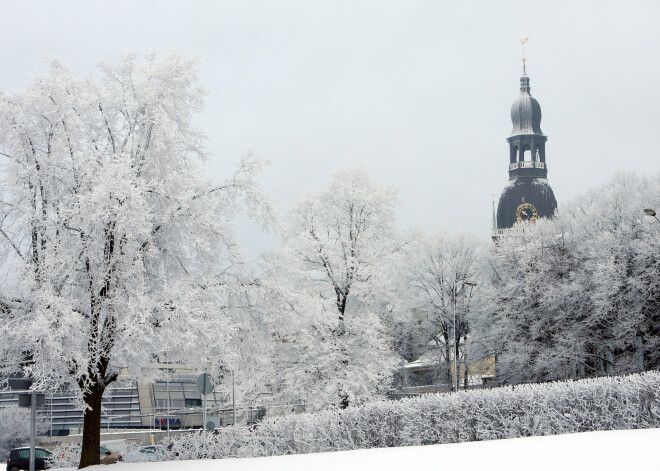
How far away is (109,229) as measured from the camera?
17.7 meters

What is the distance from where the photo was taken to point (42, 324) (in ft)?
52.5

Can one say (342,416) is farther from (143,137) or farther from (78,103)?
(78,103)

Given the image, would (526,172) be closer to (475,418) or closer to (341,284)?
(341,284)

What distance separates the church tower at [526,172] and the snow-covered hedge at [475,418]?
116008 millimetres

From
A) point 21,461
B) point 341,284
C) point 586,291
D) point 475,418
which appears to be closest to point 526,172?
point 586,291

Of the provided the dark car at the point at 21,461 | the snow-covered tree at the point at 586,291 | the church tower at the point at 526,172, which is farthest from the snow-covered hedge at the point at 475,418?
the church tower at the point at 526,172

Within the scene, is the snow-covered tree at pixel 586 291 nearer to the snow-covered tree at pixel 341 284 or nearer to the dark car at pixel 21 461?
the snow-covered tree at pixel 341 284

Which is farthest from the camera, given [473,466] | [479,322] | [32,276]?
[479,322]

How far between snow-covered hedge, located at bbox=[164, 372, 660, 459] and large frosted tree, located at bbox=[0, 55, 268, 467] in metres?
2.56

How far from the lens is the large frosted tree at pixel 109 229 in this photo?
17234 mm

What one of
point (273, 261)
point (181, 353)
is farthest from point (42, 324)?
Answer: point (273, 261)

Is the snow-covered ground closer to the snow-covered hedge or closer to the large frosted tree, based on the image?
the snow-covered hedge

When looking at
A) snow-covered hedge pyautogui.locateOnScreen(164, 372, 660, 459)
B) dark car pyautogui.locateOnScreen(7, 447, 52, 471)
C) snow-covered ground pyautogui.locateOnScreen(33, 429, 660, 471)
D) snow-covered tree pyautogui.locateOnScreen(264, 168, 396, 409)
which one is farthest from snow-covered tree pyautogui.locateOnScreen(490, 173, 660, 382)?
snow-covered ground pyautogui.locateOnScreen(33, 429, 660, 471)

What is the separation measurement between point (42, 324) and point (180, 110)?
6.59 metres
